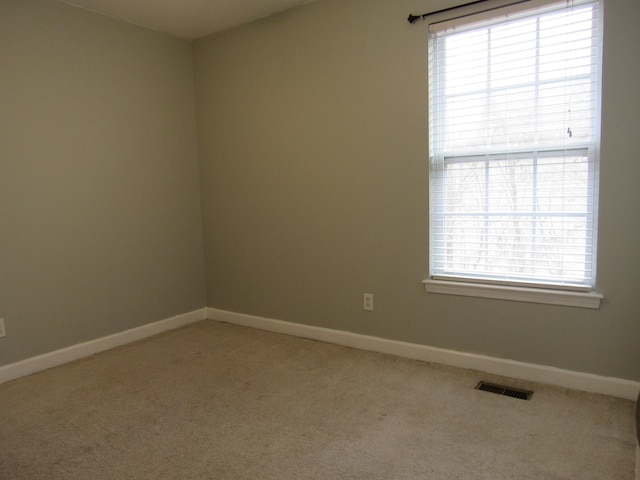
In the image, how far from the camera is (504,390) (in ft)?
8.27

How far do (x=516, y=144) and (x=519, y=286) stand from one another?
2.66 ft

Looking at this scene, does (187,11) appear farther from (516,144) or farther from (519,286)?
(519,286)

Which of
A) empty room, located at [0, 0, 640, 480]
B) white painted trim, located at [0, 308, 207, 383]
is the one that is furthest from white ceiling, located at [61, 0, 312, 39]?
white painted trim, located at [0, 308, 207, 383]

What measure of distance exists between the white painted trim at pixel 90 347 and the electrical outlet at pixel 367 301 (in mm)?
1637

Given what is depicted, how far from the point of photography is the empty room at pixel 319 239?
2145 mm

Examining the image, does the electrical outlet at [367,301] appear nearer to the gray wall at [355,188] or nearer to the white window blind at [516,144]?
the gray wall at [355,188]

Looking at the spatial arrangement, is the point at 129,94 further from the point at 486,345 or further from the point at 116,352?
the point at 486,345

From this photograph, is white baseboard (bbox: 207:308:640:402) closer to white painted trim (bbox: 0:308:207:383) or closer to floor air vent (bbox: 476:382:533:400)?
floor air vent (bbox: 476:382:533:400)

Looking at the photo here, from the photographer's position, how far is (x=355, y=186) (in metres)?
3.15

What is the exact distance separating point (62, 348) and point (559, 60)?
11.6ft

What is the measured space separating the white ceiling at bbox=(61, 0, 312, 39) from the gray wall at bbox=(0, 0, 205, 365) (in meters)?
0.11

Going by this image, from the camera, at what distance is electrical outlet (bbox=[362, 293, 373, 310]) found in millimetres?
3187

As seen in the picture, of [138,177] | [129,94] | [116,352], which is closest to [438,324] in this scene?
[116,352]

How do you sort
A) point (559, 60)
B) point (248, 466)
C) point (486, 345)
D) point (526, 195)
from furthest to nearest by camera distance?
1. point (486, 345)
2. point (526, 195)
3. point (559, 60)
4. point (248, 466)
